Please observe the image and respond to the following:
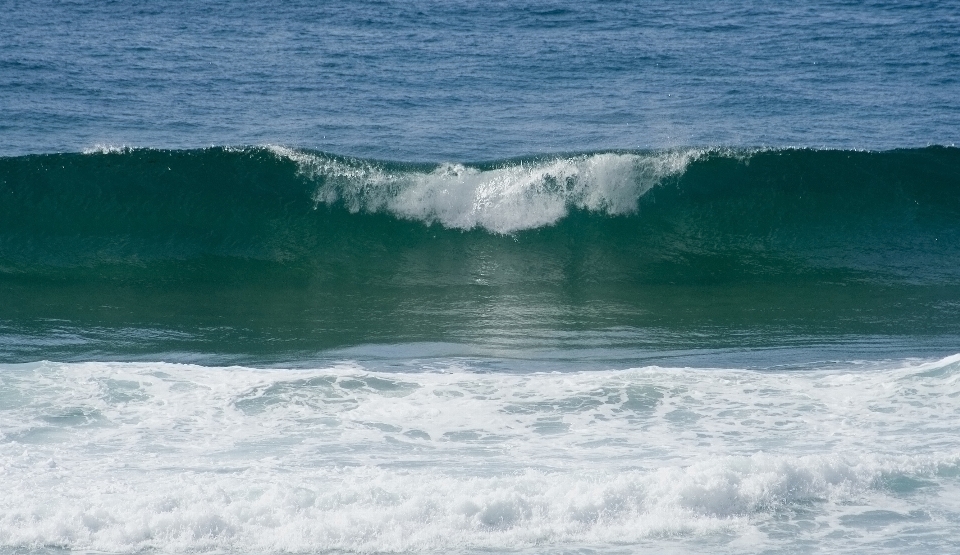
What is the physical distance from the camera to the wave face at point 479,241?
408 inches

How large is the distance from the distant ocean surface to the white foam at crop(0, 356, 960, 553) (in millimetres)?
27

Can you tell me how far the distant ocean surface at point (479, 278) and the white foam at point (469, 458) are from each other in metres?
0.03

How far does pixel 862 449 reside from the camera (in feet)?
23.9

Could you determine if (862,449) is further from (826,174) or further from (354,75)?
(354,75)

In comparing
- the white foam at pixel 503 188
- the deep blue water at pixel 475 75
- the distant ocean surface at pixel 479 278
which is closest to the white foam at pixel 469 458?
the distant ocean surface at pixel 479 278

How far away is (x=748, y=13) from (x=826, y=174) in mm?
7625

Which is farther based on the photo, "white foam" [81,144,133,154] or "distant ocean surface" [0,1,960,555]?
"white foam" [81,144,133,154]

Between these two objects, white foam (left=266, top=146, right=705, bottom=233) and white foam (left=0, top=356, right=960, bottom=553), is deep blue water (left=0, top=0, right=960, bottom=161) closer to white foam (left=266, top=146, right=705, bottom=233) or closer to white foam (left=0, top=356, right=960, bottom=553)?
white foam (left=266, top=146, right=705, bottom=233)

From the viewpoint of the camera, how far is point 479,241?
1203 cm

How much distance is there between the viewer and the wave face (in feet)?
34.0

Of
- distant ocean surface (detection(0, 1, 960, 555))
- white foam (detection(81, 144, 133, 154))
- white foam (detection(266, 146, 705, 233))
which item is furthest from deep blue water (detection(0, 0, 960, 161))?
white foam (detection(266, 146, 705, 233))

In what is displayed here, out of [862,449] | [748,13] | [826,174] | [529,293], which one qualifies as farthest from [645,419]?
[748,13]

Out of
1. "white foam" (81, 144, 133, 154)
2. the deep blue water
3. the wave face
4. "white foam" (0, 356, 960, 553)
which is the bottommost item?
"white foam" (0, 356, 960, 553)

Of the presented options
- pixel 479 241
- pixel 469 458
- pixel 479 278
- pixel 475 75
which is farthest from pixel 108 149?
pixel 469 458
